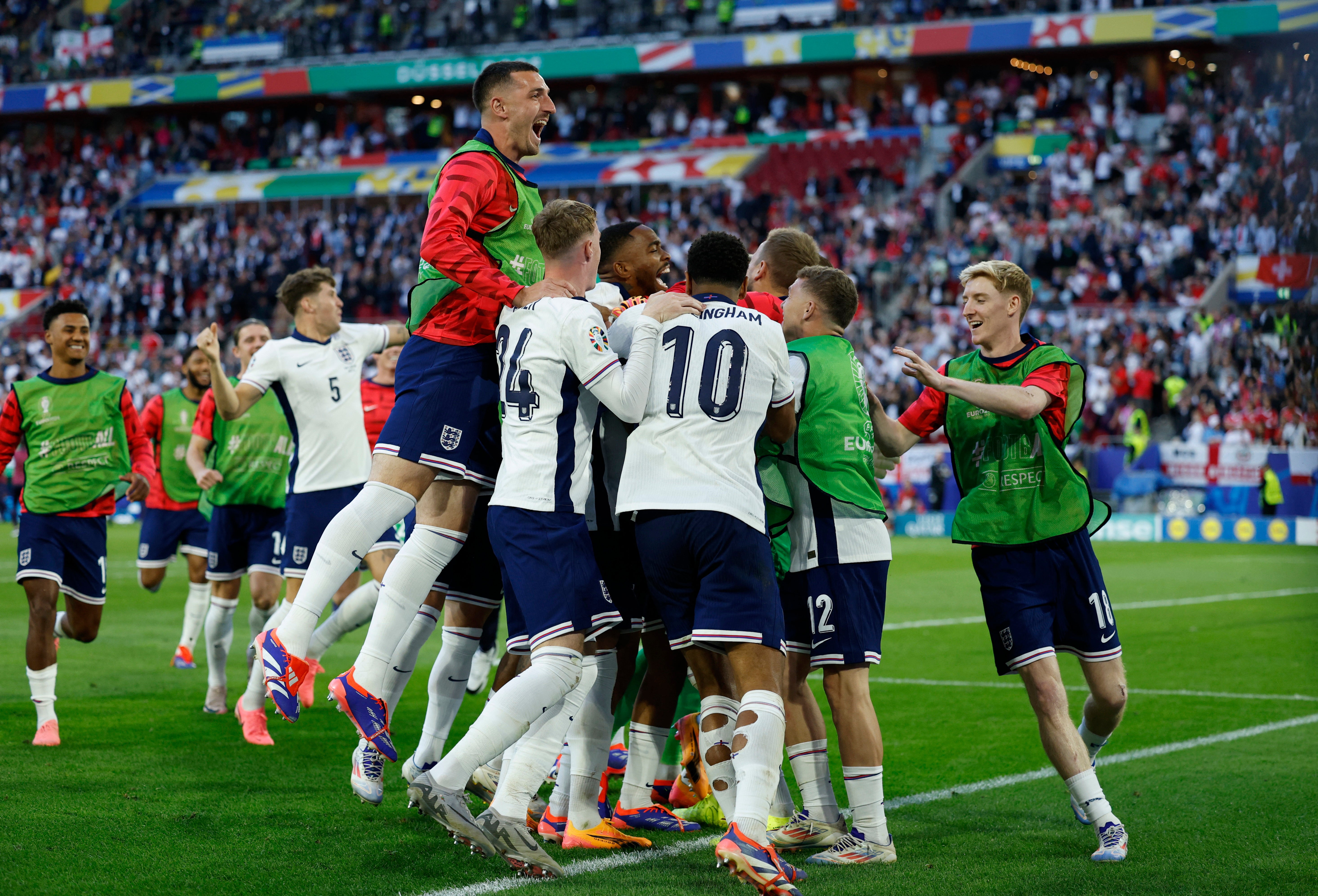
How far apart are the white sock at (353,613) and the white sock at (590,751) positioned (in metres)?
1.66

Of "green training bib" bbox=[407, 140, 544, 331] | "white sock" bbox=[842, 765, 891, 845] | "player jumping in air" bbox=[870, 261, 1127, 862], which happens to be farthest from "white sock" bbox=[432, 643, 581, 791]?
"player jumping in air" bbox=[870, 261, 1127, 862]

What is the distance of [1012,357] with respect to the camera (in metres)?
5.57

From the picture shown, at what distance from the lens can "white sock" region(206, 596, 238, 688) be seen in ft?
27.3

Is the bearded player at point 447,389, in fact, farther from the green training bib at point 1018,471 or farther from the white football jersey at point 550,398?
the green training bib at point 1018,471

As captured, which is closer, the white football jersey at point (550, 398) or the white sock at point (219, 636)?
the white football jersey at point (550, 398)

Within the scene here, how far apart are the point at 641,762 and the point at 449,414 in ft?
5.37

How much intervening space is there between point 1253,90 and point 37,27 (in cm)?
5453

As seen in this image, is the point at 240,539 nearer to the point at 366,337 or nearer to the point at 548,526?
the point at 366,337

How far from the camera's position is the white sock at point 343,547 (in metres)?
5.23

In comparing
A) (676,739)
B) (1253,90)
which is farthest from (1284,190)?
(676,739)

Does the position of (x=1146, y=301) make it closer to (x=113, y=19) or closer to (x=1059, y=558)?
(x=1059, y=558)

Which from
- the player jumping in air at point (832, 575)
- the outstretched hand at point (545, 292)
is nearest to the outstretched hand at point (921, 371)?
the player jumping in air at point (832, 575)

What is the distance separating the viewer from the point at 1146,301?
90.4 feet

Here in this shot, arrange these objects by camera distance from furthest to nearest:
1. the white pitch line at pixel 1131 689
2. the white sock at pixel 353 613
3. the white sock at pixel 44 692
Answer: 1. the white pitch line at pixel 1131 689
2. the white sock at pixel 44 692
3. the white sock at pixel 353 613
